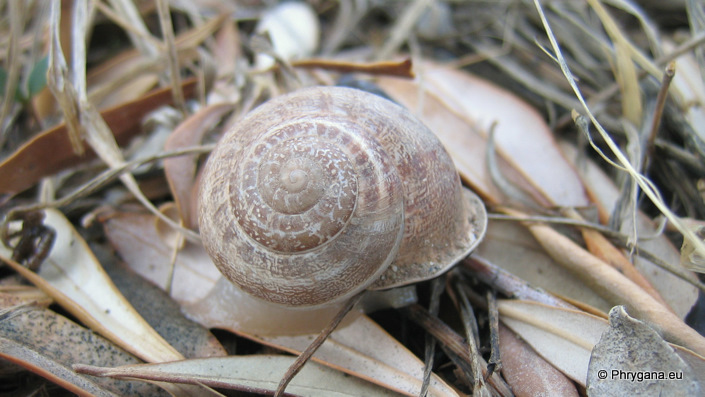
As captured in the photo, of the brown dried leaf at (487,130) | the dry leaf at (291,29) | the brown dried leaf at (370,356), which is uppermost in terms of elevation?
the dry leaf at (291,29)

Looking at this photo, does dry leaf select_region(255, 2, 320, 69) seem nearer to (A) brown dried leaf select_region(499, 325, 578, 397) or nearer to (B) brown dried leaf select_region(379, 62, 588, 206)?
(B) brown dried leaf select_region(379, 62, 588, 206)

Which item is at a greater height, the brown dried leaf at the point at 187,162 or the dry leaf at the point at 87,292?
the brown dried leaf at the point at 187,162

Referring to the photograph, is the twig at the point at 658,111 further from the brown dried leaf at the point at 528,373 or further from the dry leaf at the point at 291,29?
the dry leaf at the point at 291,29

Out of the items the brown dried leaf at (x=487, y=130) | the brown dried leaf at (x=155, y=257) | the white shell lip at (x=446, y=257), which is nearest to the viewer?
the white shell lip at (x=446, y=257)

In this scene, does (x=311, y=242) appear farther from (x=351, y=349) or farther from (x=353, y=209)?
(x=351, y=349)

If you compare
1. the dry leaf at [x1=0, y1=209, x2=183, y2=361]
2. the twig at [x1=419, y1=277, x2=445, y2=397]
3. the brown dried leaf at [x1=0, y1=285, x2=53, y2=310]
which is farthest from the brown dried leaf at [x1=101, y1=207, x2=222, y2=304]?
the twig at [x1=419, y1=277, x2=445, y2=397]

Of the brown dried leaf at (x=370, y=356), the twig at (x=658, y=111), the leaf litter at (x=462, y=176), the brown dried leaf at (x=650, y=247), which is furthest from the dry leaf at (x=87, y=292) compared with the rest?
the twig at (x=658, y=111)

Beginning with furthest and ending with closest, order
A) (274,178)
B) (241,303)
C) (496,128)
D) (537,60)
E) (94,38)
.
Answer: (94,38)
(537,60)
(496,128)
(241,303)
(274,178)

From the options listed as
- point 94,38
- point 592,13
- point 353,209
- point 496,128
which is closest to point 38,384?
point 353,209
